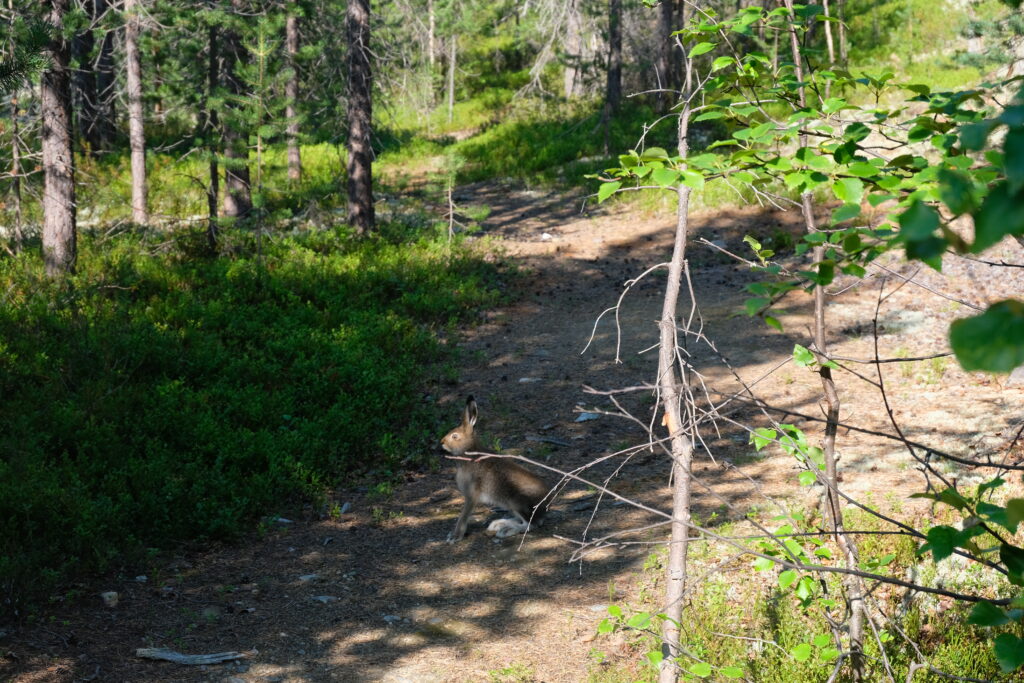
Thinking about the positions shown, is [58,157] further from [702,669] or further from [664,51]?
[664,51]

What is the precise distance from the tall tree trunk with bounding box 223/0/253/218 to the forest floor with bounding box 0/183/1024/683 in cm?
638

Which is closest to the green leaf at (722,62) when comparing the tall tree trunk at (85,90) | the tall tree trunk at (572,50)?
the tall tree trunk at (85,90)

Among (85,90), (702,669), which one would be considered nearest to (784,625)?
(702,669)

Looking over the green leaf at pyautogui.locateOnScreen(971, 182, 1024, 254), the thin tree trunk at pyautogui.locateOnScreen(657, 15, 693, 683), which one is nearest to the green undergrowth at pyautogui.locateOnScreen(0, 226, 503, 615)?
the thin tree trunk at pyautogui.locateOnScreen(657, 15, 693, 683)

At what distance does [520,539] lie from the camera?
861 cm

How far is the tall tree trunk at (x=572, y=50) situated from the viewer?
29.0 metres

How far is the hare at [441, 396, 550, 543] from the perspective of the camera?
8391 millimetres

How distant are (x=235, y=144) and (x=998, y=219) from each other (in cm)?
1712

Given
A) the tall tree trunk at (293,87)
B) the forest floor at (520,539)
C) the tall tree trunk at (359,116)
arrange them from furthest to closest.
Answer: the tall tree trunk at (293,87)
the tall tree trunk at (359,116)
the forest floor at (520,539)

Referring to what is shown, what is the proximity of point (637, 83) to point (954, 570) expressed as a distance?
101 feet

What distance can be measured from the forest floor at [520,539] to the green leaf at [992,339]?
2204mm

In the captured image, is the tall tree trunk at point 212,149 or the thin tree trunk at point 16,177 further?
the tall tree trunk at point 212,149

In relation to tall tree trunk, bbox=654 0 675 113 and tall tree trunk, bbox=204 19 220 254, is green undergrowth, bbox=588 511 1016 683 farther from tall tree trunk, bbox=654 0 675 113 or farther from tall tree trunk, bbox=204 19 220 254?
tall tree trunk, bbox=654 0 675 113

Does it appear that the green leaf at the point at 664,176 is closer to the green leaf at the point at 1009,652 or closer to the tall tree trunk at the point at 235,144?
A: the green leaf at the point at 1009,652
